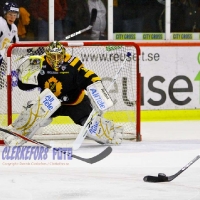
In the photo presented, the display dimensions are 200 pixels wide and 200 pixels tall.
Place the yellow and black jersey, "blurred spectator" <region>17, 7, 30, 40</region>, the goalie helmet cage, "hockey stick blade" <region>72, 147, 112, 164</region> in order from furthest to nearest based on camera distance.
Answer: "blurred spectator" <region>17, 7, 30, 40</region> < the goalie helmet cage < the yellow and black jersey < "hockey stick blade" <region>72, 147, 112, 164</region>

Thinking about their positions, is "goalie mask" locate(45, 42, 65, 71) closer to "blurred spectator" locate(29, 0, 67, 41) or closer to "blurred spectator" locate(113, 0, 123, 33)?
"blurred spectator" locate(29, 0, 67, 41)

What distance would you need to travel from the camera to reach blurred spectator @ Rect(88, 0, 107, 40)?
8805 millimetres

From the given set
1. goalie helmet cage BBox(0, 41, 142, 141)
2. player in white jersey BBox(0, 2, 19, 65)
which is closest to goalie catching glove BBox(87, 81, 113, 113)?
goalie helmet cage BBox(0, 41, 142, 141)

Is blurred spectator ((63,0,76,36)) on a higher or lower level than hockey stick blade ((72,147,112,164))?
higher

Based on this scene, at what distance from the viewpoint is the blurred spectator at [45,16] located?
8656 mm

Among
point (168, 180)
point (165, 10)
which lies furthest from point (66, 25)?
point (168, 180)

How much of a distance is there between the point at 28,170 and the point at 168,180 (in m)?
1.00

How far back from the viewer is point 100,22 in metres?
8.87

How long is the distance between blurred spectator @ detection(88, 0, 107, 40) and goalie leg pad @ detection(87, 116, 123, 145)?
1785mm

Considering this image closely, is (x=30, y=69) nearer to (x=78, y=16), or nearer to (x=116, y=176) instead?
(x=116, y=176)

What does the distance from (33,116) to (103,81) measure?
4.01 ft

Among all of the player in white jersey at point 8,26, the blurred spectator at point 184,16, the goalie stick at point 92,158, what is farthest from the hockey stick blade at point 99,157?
the blurred spectator at point 184,16

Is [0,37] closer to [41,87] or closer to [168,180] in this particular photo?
[41,87]

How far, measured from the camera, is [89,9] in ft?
28.8
